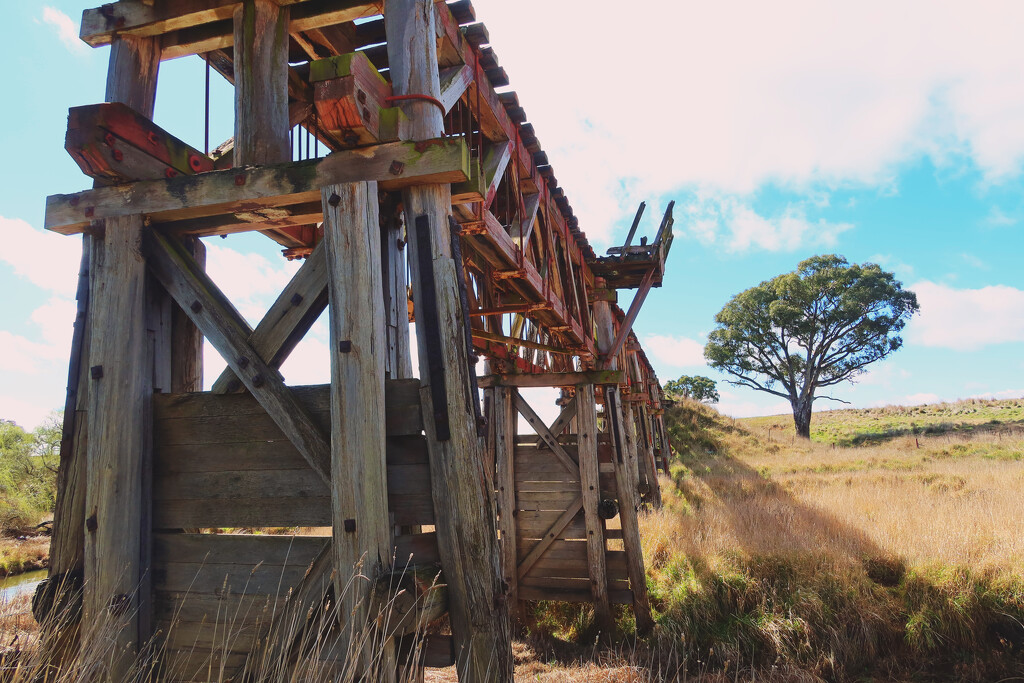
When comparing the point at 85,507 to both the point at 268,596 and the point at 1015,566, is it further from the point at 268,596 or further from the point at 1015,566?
the point at 1015,566

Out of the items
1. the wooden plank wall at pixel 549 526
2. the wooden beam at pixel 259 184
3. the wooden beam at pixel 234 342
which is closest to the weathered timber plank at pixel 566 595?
the wooden plank wall at pixel 549 526

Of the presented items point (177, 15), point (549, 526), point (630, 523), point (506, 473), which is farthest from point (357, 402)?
point (630, 523)

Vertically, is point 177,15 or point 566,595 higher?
point 177,15

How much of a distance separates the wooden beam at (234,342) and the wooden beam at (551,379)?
502 centimetres

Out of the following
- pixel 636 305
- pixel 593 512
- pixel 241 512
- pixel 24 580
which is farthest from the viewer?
pixel 24 580

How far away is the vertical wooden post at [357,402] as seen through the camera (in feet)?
8.03

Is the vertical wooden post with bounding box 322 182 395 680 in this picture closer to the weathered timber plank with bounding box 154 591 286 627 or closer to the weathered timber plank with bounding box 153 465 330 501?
the weathered timber plank with bounding box 153 465 330 501

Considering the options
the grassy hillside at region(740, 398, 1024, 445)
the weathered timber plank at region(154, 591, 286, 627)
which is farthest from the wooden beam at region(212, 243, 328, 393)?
the grassy hillside at region(740, 398, 1024, 445)

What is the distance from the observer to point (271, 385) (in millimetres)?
2723

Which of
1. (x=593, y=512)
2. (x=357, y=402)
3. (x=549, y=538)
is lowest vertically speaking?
(x=549, y=538)

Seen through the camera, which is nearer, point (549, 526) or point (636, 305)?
point (549, 526)

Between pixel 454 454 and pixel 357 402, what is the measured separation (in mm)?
494

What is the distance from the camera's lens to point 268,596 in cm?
268

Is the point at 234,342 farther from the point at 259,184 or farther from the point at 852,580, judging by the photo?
the point at 852,580
